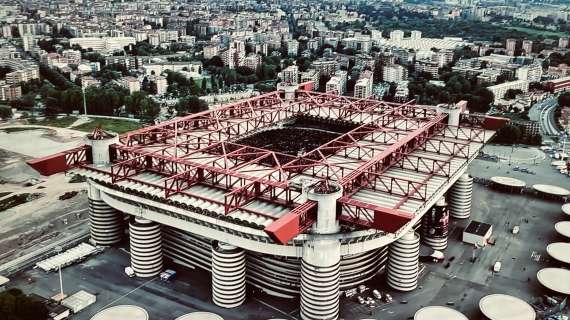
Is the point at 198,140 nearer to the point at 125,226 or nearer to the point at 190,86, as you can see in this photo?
the point at 125,226

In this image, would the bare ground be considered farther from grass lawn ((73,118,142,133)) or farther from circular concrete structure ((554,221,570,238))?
circular concrete structure ((554,221,570,238))

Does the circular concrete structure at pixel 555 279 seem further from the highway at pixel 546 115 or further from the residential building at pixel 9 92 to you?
the residential building at pixel 9 92

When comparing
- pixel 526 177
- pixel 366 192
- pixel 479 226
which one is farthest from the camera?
pixel 526 177

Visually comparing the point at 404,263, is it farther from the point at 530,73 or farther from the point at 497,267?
the point at 530,73

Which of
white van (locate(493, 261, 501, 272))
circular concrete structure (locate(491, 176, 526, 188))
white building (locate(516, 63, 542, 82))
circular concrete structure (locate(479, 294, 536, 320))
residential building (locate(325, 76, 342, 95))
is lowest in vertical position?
white van (locate(493, 261, 501, 272))

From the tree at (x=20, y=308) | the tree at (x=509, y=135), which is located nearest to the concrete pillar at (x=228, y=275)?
the tree at (x=20, y=308)

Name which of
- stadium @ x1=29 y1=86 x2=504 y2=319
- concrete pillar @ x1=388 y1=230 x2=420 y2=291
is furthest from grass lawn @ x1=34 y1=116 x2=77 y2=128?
concrete pillar @ x1=388 y1=230 x2=420 y2=291

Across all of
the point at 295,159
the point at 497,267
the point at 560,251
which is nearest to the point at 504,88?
the point at 560,251

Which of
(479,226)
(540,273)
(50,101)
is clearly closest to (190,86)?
(50,101)
